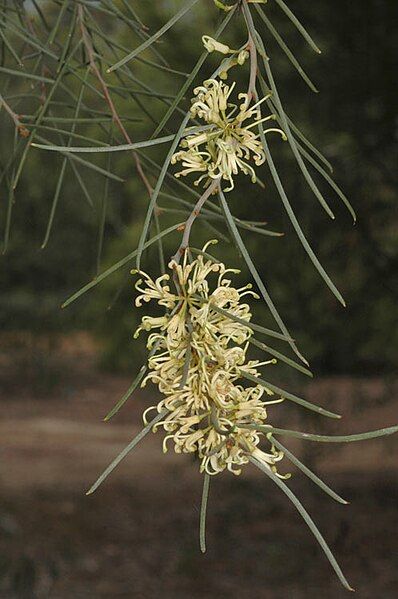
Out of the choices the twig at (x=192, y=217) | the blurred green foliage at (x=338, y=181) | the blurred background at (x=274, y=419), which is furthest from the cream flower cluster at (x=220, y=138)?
the blurred green foliage at (x=338, y=181)

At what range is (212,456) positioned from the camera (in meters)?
0.32

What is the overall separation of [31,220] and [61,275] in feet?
1.90

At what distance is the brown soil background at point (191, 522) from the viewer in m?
3.10

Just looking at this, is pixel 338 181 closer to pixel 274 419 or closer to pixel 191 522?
pixel 274 419

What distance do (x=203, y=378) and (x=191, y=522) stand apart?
356 cm

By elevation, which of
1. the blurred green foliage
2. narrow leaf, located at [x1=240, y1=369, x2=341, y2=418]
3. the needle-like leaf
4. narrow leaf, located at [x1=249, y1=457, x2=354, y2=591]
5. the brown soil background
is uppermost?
the needle-like leaf

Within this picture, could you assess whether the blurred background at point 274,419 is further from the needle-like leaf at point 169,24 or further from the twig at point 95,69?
the needle-like leaf at point 169,24

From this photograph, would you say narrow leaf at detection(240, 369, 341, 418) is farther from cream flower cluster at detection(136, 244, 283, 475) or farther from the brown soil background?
the brown soil background

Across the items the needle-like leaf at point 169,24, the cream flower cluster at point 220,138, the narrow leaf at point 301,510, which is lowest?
the narrow leaf at point 301,510

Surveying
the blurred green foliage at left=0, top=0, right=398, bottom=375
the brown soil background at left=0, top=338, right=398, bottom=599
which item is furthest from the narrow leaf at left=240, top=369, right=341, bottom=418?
the brown soil background at left=0, top=338, right=398, bottom=599

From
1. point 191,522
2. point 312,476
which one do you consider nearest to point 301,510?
point 312,476

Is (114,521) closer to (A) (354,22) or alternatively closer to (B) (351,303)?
(B) (351,303)

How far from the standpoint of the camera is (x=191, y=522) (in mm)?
3791

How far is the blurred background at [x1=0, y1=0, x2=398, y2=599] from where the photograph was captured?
2.48 m
